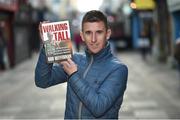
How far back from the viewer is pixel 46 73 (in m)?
4.19

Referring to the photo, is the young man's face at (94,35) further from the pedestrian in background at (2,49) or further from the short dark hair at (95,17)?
the pedestrian in background at (2,49)

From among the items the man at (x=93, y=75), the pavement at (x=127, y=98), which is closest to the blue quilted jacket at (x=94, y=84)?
the man at (x=93, y=75)

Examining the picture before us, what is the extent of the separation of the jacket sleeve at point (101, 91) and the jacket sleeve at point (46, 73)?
347 millimetres

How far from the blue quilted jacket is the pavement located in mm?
7981

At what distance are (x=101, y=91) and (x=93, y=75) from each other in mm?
155

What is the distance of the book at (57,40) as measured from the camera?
389cm

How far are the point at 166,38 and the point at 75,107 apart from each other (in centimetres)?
2408

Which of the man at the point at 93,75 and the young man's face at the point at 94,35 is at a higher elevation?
the young man's face at the point at 94,35

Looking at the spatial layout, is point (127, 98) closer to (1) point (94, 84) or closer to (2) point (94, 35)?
(1) point (94, 84)

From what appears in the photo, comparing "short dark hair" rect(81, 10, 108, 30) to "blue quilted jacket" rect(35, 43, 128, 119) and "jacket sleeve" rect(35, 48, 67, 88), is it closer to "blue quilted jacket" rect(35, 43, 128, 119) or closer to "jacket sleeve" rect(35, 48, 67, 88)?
"blue quilted jacket" rect(35, 43, 128, 119)

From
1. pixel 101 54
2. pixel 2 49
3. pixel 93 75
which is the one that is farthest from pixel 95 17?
pixel 2 49

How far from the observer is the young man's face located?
3887 millimetres

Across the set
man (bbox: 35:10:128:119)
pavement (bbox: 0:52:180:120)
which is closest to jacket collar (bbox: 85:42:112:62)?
man (bbox: 35:10:128:119)

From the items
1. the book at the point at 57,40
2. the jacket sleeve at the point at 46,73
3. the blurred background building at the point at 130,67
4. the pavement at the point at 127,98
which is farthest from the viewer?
the blurred background building at the point at 130,67
